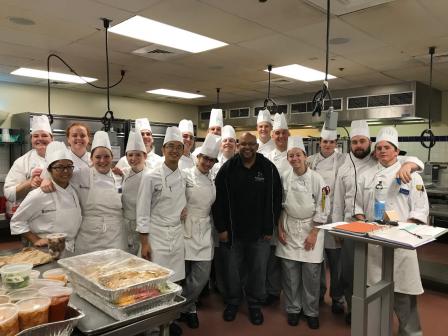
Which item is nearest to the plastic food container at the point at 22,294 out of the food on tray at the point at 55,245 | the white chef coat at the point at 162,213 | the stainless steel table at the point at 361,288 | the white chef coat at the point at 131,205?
the food on tray at the point at 55,245

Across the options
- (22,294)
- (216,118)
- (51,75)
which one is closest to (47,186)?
(22,294)

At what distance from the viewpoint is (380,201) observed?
2271 mm

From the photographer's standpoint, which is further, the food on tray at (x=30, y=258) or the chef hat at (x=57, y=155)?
the chef hat at (x=57, y=155)

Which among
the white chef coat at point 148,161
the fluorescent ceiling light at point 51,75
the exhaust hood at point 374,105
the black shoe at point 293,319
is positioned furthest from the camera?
the exhaust hood at point 374,105

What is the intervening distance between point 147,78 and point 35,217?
362cm

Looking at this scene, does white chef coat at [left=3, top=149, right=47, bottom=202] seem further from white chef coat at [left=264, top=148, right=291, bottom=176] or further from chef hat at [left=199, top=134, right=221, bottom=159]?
white chef coat at [left=264, top=148, right=291, bottom=176]

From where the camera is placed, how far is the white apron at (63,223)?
82.9 inches

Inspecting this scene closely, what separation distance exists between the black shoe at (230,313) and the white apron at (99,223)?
108cm

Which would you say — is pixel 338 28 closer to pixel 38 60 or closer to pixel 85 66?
pixel 85 66

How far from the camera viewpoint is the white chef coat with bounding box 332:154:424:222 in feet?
9.17

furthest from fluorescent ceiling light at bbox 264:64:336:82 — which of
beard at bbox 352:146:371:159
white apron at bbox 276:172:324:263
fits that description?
white apron at bbox 276:172:324:263

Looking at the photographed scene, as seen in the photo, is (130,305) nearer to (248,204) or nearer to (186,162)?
(248,204)

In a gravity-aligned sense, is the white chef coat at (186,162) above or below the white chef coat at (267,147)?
below

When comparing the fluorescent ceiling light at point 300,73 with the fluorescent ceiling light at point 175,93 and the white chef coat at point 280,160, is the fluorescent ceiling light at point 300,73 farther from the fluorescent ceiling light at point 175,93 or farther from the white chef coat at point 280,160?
the fluorescent ceiling light at point 175,93
